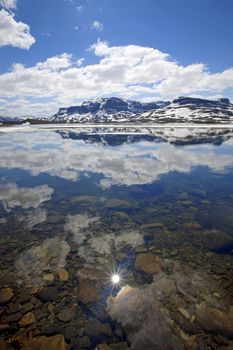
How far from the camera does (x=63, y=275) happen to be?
35.4ft

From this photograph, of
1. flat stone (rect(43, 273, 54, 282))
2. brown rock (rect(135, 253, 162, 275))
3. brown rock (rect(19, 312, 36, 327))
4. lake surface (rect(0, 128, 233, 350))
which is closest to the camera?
lake surface (rect(0, 128, 233, 350))

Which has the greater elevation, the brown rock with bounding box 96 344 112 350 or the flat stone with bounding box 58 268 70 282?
the brown rock with bounding box 96 344 112 350

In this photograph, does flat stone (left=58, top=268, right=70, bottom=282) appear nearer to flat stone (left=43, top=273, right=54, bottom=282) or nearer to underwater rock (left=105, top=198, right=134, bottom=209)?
flat stone (left=43, top=273, right=54, bottom=282)

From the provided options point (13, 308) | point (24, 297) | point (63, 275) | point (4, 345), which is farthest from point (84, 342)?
point (63, 275)

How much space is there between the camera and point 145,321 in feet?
27.6

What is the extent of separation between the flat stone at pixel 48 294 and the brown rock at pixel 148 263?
3362mm

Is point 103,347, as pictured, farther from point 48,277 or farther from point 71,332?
point 48,277

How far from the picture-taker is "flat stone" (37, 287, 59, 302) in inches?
371

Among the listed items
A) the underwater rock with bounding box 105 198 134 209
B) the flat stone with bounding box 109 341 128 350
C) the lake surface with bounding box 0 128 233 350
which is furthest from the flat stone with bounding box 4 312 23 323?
the underwater rock with bounding box 105 198 134 209

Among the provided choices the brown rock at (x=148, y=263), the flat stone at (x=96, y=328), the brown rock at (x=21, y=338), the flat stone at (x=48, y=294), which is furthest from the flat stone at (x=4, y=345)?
the brown rock at (x=148, y=263)

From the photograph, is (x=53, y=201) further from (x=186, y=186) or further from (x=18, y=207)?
(x=186, y=186)

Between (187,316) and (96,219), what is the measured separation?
8570mm

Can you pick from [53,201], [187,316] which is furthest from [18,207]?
[187,316]

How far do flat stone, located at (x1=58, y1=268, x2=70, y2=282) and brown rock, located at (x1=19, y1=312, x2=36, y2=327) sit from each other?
76.7 inches
